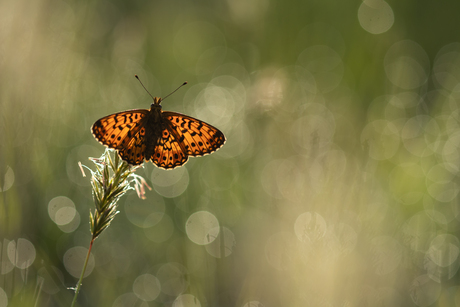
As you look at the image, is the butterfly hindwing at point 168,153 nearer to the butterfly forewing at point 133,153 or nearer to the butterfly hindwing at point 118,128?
the butterfly hindwing at point 118,128

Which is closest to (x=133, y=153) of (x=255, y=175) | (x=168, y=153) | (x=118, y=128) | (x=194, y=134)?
(x=118, y=128)

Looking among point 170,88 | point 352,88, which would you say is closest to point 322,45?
point 352,88

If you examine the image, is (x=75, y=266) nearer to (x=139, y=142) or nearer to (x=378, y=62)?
(x=139, y=142)

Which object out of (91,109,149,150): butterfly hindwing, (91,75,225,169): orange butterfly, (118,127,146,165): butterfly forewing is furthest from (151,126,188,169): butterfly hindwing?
(118,127,146,165): butterfly forewing

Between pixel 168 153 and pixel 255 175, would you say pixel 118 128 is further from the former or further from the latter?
pixel 255 175

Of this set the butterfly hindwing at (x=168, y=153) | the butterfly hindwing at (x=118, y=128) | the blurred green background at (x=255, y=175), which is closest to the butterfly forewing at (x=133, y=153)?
the butterfly hindwing at (x=118, y=128)

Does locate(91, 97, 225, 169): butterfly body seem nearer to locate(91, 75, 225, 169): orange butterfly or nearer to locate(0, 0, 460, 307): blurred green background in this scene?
locate(91, 75, 225, 169): orange butterfly

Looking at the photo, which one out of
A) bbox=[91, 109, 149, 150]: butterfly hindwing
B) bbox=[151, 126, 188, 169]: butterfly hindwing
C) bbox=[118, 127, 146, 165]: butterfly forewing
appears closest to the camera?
bbox=[118, 127, 146, 165]: butterfly forewing
